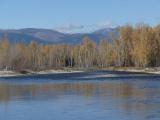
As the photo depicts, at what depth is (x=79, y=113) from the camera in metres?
34.1

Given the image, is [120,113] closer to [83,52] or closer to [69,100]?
[69,100]

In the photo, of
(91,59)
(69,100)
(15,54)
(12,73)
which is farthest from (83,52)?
(69,100)

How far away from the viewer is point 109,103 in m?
40.4

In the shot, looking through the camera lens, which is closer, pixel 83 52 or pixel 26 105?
pixel 26 105

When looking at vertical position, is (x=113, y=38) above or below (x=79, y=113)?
above

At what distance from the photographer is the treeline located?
466 ft

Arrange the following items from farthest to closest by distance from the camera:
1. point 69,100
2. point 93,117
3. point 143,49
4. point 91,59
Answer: point 91,59 < point 143,49 < point 69,100 < point 93,117

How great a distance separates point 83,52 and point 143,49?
46832mm

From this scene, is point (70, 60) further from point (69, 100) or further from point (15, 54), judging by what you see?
point (69, 100)

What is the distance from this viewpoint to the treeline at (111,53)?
142000 mm

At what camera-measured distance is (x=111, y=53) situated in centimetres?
16025

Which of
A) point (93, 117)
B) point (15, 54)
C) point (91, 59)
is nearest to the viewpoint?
point (93, 117)

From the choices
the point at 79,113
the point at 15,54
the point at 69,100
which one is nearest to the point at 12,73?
the point at 15,54

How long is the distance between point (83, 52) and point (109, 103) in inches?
5638
